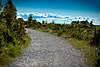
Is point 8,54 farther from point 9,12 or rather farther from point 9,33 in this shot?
point 9,12

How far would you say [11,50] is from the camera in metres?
18.1

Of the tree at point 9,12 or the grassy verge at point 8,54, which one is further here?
the tree at point 9,12

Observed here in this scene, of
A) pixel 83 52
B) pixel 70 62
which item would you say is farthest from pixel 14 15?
pixel 70 62

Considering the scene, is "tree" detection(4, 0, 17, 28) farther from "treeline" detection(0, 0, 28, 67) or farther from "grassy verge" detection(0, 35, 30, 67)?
"grassy verge" detection(0, 35, 30, 67)

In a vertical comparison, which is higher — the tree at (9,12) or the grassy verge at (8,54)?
the tree at (9,12)

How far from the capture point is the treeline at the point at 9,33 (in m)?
17.0

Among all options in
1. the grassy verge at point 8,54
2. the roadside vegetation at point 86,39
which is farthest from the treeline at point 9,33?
the roadside vegetation at point 86,39

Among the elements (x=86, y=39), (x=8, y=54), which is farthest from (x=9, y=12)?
(x=86, y=39)

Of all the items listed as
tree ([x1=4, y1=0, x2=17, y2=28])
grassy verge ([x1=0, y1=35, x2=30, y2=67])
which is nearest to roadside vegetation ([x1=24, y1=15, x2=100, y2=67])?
grassy verge ([x1=0, y1=35, x2=30, y2=67])

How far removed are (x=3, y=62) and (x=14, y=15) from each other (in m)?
7.94

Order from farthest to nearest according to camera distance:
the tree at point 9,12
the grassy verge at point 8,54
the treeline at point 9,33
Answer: the tree at point 9,12 → the treeline at point 9,33 → the grassy verge at point 8,54

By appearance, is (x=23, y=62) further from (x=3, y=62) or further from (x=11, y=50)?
(x=11, y=50)

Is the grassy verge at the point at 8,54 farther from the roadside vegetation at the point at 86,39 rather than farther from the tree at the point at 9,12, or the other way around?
the roadside vegetation at the point at 86,39

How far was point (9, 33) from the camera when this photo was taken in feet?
64.6
